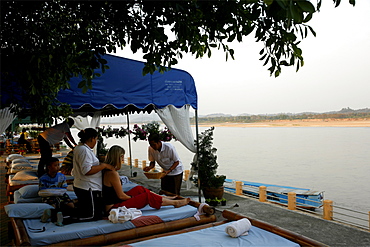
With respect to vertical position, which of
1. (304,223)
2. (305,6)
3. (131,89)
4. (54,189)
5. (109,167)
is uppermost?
(131,89)

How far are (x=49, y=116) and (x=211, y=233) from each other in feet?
7.54

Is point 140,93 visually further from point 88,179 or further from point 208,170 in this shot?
point 88,179

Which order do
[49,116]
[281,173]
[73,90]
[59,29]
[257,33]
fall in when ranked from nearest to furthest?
[257,33], [59,29], [49,116], [73,90], [281,173]

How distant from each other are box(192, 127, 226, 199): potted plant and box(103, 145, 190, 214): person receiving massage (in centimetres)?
142

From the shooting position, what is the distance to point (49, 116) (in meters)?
3.59

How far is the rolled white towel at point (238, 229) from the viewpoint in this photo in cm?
292

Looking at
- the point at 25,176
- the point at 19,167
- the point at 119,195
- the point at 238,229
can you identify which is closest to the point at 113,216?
the point at 119,195

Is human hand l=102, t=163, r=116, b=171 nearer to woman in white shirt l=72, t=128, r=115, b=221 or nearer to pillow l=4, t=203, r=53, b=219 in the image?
woman in white shirt l=72, t=128, r=115, b=221

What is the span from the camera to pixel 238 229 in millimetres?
2932

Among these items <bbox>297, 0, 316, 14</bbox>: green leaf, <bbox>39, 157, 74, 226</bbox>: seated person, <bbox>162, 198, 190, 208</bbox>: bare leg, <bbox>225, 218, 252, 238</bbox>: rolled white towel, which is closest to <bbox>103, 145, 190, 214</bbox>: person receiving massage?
<bbox>162, 198, 190, 208</bbox>: bare leg

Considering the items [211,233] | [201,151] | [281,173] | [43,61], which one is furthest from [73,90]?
[281,173]

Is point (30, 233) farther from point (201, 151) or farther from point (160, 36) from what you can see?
point (201, 151)

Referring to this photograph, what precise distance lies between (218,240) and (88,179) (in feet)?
5.22

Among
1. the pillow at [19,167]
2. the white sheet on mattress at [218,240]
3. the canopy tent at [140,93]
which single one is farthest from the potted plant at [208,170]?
the pillow at [19,167]
